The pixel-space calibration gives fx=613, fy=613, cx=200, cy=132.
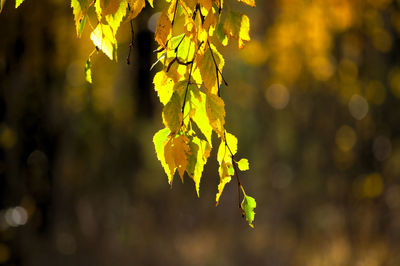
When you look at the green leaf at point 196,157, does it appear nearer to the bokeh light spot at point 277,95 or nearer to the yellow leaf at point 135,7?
the yellow leaf at point 135,7

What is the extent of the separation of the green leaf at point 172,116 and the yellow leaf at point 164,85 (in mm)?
51

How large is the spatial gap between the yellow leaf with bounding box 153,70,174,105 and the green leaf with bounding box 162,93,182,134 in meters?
0.05

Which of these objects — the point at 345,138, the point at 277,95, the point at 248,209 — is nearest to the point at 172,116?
the point at 248,209

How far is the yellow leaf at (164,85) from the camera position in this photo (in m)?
1.34

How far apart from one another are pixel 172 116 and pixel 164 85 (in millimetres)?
94

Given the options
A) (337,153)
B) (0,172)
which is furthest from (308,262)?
(0,172)

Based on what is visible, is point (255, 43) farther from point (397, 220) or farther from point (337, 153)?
point (397, 220)

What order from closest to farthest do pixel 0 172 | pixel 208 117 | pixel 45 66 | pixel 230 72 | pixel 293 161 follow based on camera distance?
1. pixel 208 117
2. pixel 0 172
3. pixel 45 66
4. pixel 293 161
5. pixel 230 72

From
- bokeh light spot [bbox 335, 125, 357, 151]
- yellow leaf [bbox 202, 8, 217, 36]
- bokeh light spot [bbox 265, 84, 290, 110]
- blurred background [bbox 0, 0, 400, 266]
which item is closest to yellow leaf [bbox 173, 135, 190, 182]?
yellow leaf [bbox 202, 8, 217, 36]

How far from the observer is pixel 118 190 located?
697cm

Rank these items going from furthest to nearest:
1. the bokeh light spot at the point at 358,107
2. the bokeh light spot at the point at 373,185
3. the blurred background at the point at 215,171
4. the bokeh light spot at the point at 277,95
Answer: the bokeh light spot at the point at 277,95, the bokeh light spot at the point at 358,107, the bokeh light spot at the point at 373,185, the blurred background at the point at 215,171

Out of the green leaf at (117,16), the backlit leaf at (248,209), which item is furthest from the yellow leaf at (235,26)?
the backlit leaf at (248,209)

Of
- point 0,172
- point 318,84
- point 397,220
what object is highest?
point 0,172

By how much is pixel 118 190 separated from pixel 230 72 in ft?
10.8
